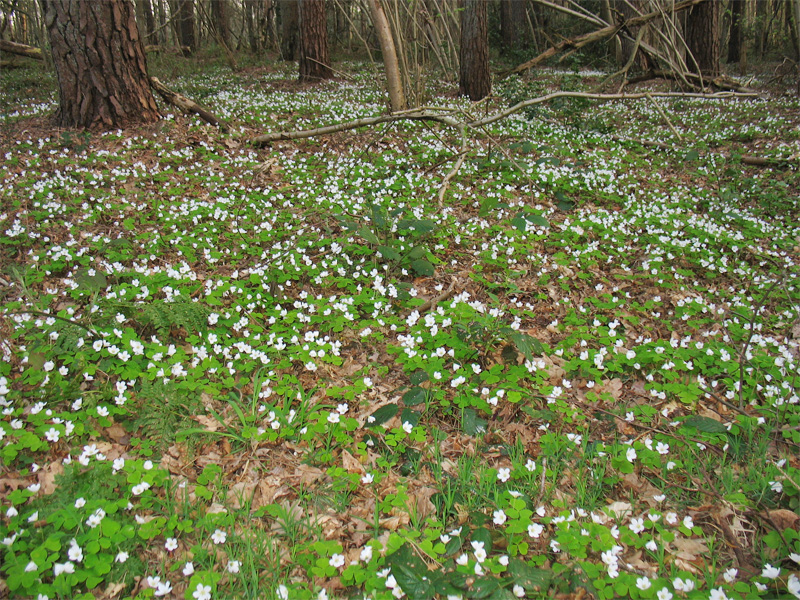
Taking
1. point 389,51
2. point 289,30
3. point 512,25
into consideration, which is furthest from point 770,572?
point 512,25

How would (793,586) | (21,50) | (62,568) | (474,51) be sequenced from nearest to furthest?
1. (793,586)
2. (62,568)
3. (474,51)
4. (21,50)

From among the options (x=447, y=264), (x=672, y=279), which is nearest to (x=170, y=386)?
(x=447, y=264)

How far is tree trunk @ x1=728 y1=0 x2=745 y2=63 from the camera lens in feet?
53.3

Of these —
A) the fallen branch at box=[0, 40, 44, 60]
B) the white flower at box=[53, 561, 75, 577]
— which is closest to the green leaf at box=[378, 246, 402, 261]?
the white flower at box=[53, 561, 75, 577]

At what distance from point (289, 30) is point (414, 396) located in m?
17.9

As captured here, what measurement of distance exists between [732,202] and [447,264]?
4.29 meters

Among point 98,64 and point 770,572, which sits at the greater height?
point 98,64

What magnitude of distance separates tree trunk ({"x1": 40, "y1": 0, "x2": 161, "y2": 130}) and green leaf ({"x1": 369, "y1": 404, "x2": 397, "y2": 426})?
6712mm

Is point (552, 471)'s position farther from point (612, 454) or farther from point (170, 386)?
point (170, 386)

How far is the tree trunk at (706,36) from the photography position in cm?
1144

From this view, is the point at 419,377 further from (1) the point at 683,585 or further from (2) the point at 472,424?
(1) the point at 683,585

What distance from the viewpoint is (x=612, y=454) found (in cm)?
294

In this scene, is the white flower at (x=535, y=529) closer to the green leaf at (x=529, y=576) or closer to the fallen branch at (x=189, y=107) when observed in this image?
the green leaf at (x=529, y=576)

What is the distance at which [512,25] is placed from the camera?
62.2ft
